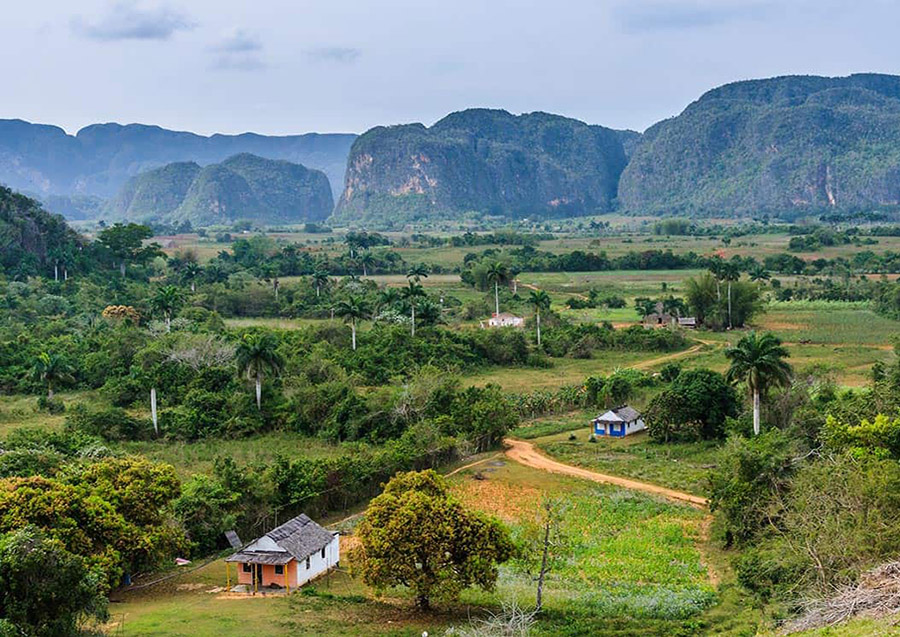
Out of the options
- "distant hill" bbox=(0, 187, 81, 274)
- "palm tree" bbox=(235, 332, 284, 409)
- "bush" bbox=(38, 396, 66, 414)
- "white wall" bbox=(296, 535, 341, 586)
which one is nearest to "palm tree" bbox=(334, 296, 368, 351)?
"palm tree" bbox=(235, 332, 284, 409)

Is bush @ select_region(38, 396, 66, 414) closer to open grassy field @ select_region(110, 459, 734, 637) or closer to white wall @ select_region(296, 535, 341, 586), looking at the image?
open grassy field @ select_region(110, 459, 734, 637)

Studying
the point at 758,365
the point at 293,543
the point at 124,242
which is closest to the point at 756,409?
the point at 758,365

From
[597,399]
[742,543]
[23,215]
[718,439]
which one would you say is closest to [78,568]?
[742,543]

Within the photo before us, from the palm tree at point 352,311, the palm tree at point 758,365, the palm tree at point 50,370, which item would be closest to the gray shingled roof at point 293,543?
the palm tree at point 758,365

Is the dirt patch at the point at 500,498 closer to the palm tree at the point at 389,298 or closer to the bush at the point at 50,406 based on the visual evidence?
the bush at the point at 50,406

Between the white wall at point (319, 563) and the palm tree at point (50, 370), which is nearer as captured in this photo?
the white wall at point (319, 563)

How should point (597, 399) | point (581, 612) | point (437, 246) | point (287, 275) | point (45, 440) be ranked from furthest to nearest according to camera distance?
point (437, 246) → point (287, 275) → point (597, 399) → point (45, 440) → point (581, 612)

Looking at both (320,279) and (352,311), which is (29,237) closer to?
(320,279)

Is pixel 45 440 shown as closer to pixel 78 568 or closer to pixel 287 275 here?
pixel 78 568
